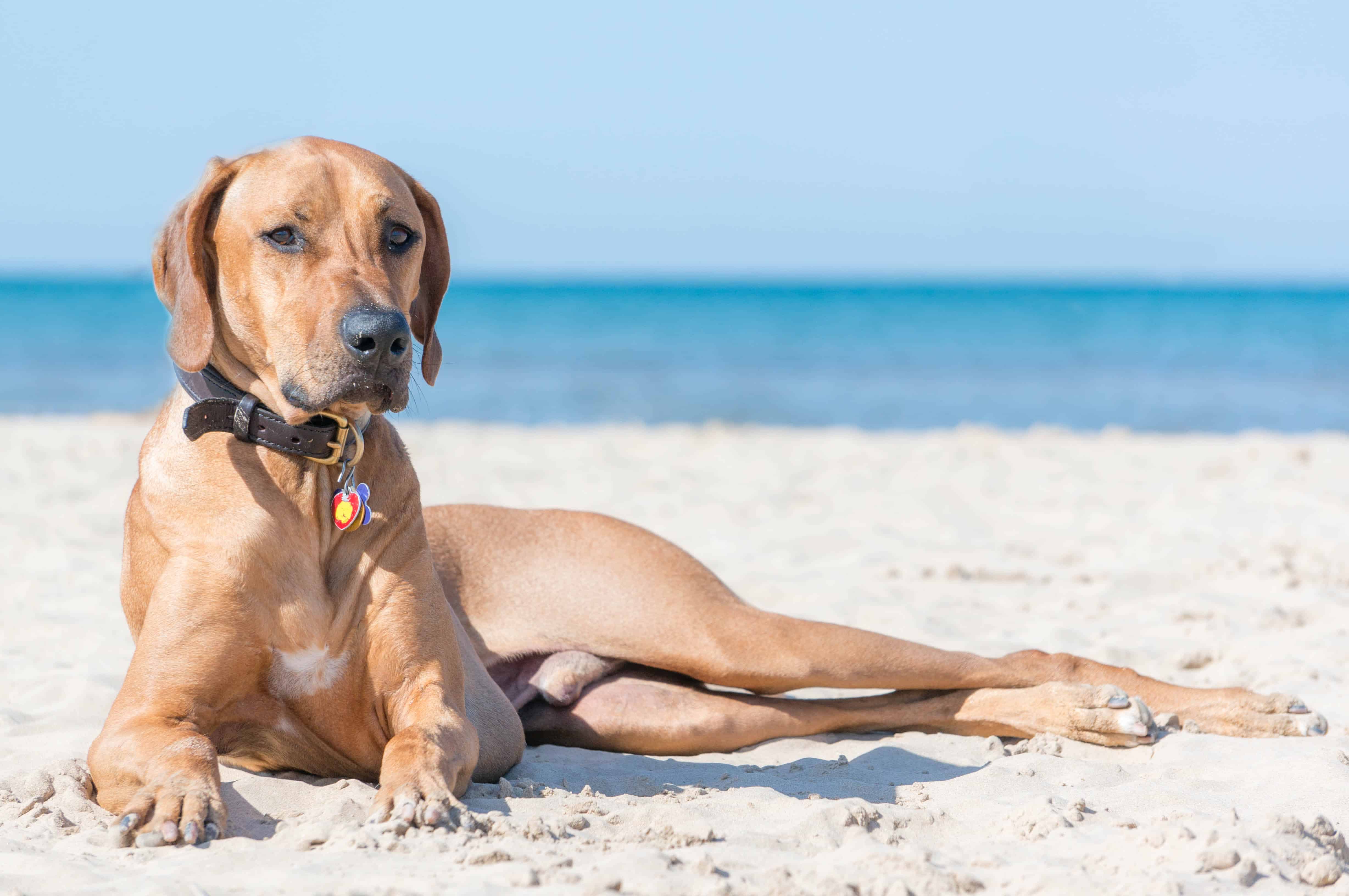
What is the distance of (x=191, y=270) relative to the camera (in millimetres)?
3084

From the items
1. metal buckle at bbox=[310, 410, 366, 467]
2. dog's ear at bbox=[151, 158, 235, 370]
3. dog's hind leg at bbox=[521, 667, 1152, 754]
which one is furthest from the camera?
dog's hind leg at bbox=[521, 667, 1152, 754]

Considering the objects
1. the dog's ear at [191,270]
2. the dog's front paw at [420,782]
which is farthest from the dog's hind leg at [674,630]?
the dog's ear at [191,270]

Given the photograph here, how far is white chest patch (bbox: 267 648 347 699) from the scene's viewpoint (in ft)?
10.2

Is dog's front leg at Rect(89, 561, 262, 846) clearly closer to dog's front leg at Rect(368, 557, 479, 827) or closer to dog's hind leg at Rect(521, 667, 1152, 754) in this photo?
dog's front leg at Rect(368, 557, 479, 827)

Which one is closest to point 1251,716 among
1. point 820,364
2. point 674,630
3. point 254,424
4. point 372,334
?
point 674,630

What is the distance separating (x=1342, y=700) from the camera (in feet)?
14.4

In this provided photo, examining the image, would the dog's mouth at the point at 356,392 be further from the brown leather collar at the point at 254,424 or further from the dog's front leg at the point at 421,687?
the dog's front leg at the point at 421,687

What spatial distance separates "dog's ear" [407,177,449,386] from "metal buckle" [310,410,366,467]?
1.24ft

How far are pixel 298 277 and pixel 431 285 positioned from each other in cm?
59

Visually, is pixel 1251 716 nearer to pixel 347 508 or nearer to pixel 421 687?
pixel 421 687

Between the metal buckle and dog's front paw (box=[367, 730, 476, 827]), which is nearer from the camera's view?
dog's front paw (box=[367, 730, 476, 827])

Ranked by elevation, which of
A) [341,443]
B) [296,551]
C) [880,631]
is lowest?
[880,631]

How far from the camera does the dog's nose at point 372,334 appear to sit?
9.42 feet

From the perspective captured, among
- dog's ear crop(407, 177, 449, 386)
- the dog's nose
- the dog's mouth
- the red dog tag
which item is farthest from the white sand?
dog's ear crop(407, 177, 449, 386)
